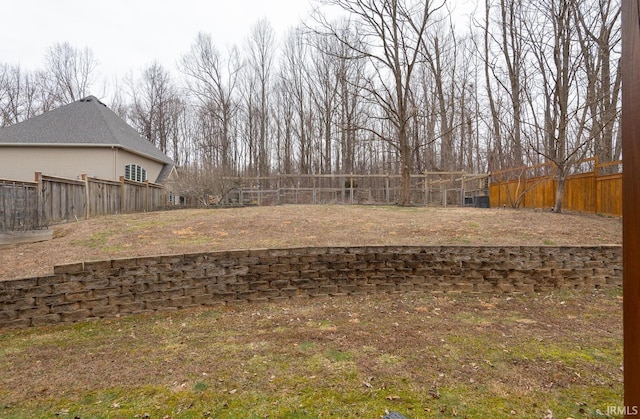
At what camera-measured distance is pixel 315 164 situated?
80.8 feet

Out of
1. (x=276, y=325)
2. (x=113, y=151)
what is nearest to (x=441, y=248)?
(x=276, y=325)

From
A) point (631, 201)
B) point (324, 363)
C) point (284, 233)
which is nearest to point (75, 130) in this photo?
point (284, 233)

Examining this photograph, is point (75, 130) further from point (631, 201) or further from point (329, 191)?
point (631, 201)

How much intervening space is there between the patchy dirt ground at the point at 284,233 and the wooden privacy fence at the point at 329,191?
289 inches

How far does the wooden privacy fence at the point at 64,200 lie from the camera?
6535 mm

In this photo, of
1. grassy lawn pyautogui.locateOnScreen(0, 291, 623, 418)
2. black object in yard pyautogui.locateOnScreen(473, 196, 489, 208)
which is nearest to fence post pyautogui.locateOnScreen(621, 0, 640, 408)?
grassy lawn pyautogui.locateOnScreen(0, 291, 623, 418)

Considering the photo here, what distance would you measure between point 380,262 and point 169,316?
3.05m

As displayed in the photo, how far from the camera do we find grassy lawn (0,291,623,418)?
2.64 metres

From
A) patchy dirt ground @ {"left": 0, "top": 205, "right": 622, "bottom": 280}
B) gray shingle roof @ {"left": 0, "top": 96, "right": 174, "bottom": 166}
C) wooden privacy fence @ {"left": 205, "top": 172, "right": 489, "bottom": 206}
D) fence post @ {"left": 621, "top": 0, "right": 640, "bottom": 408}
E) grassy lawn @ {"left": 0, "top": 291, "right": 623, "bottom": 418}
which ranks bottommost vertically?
grassy lawn @ {"left": 0, "top": 291, "right": 623, "bottom": 418}

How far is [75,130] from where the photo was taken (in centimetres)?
1667

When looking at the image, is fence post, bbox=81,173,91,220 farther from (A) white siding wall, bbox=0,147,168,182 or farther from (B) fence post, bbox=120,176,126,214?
(A) white siding wall, bbox=0,147,168,182

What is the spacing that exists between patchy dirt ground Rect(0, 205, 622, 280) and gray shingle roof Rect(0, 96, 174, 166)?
9.56 m

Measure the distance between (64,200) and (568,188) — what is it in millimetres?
14457

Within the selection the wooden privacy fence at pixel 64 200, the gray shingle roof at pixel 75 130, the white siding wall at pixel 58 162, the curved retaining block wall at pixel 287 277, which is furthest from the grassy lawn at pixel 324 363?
the gray shingle roof at pixel 75 130
